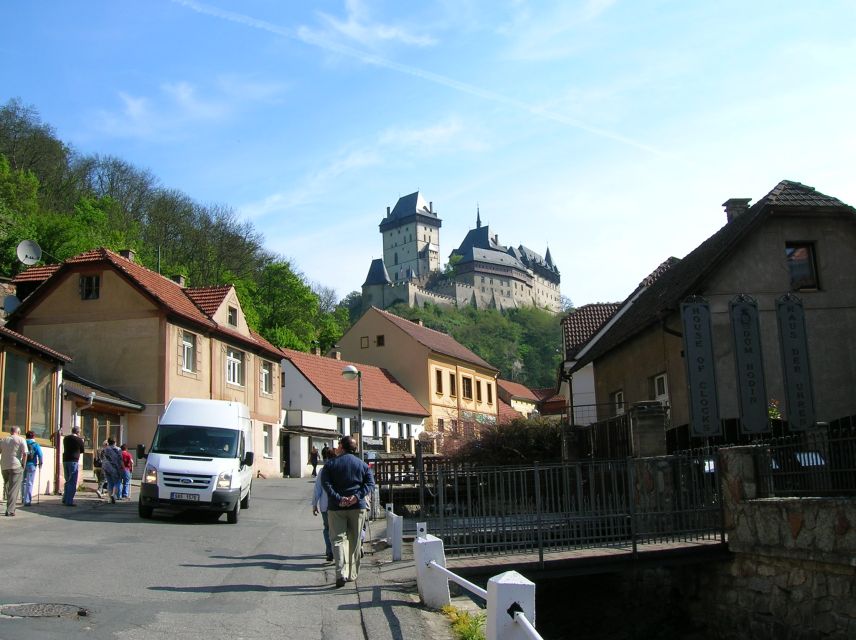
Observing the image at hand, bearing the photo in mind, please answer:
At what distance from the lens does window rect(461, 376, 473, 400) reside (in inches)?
2677

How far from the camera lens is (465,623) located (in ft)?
26.8

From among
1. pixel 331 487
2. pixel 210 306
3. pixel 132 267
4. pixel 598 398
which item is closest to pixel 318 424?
pixel 210 306

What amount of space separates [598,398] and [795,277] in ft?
28.6

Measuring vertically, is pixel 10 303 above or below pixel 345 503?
above

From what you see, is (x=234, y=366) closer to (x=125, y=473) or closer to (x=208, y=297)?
(x=208, y=297)

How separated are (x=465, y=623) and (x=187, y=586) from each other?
383 centimetres

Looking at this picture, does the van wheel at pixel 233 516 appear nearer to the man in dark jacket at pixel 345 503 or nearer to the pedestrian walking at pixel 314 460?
the man in dark jacket at pixel 345 503

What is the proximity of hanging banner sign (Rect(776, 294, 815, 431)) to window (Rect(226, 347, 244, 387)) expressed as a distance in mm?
26215

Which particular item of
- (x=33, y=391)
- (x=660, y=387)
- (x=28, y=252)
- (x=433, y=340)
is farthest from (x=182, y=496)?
(x=433, y=340)

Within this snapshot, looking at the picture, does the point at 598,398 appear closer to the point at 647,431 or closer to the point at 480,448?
the point at 480,448

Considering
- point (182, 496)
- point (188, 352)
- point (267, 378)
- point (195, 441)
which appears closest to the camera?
point (182, 496)

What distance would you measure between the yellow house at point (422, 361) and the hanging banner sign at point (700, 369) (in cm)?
4176

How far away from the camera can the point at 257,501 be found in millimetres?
25531

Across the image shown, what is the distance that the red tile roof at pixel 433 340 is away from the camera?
63.9m
